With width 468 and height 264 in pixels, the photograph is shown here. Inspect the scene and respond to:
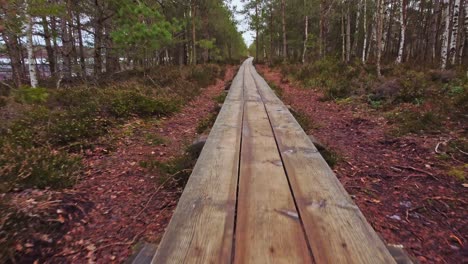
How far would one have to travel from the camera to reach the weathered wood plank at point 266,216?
129cm

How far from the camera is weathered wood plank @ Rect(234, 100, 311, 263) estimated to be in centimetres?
129

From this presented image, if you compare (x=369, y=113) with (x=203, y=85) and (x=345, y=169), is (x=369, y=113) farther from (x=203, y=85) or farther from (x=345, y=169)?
(x=203, y=85)

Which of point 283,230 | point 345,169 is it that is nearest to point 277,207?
point 283,230

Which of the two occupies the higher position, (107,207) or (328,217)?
(328,217)

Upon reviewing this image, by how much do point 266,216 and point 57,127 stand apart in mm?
4401

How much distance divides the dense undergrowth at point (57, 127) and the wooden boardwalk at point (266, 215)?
203cm

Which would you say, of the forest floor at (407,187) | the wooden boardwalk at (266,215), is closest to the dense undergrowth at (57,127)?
the wooden boardwalk at (266,215)

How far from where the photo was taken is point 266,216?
5.19 ft

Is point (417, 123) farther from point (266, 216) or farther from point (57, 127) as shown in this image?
point (57, 127)

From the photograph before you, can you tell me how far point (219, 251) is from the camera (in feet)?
4.25

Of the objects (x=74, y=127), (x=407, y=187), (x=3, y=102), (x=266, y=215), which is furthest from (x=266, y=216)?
(x=3, y=102)

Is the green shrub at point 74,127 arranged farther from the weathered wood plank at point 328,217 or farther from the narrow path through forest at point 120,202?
the weathered wood plank at point 328,217

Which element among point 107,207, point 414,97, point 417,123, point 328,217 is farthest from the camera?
point 414,97

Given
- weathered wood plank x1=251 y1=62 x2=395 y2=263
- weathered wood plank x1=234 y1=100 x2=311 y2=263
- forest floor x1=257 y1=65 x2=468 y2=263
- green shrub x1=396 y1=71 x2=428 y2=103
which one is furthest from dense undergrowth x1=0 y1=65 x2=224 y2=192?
green shrub x1=396 y1=71 x2=428 y2=103
